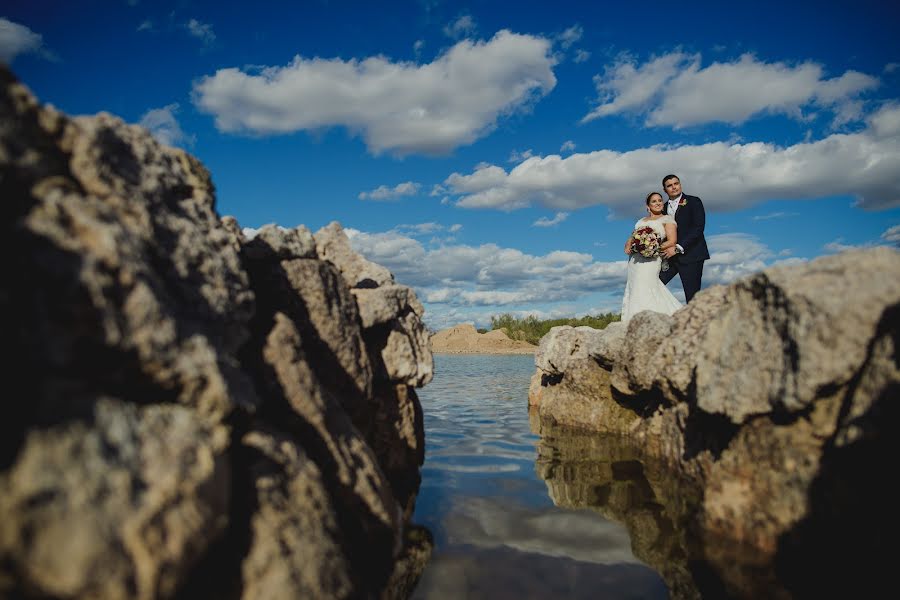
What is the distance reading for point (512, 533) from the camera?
4.56 metres

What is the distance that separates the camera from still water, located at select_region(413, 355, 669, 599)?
363 cm

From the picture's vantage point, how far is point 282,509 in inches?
110

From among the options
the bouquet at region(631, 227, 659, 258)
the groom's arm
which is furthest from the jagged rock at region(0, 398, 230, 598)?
the groom's arm

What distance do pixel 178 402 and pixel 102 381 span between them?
37 cm

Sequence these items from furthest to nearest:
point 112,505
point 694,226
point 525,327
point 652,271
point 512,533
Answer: point 525,327 → point 652,271 → point 694,226 → point 512,533 → point 112,505

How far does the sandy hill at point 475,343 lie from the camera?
1595 inches

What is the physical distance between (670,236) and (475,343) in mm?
34550

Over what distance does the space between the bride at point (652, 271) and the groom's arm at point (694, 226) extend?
0.19m

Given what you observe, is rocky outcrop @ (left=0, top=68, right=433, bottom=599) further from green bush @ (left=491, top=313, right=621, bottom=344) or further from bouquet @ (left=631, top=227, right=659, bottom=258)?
green bush @ (left=491, top=313, right=621, bottom=344)

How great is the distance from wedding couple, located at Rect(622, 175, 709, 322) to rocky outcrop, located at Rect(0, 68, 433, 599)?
24.5 ft

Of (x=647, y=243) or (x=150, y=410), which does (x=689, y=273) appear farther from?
(x=150, y=410)

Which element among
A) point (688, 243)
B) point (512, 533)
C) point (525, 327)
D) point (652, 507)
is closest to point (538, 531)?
point (512, 533)

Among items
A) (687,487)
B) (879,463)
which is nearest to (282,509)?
(879,463)

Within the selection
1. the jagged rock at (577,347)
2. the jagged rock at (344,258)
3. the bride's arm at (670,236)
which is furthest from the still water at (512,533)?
the bride's arm at (670,236)
